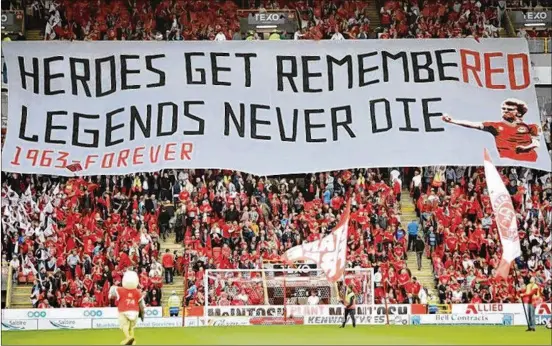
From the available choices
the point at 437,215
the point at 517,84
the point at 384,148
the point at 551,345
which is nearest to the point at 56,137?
the point at 384,148

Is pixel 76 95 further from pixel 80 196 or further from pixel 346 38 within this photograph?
pixel 346 38

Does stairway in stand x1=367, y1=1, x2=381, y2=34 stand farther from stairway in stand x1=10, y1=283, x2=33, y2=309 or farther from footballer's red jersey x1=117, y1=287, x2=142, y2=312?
footballer's red jersey x1=117, y1=287, x2=142, y2=312

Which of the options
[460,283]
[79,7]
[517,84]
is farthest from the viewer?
[79,7]

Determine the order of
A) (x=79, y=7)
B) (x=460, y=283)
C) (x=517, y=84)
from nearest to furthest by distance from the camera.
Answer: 1. (x=460, y=283)
2. (x=517, y=84)
3. (x=79, y=7)

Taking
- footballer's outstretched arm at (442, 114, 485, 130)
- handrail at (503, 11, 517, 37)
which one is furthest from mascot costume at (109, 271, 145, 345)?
handrail at (503, 11, 517, 37)

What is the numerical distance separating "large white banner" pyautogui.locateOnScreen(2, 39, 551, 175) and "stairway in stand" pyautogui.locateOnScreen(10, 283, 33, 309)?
3372 millimetres

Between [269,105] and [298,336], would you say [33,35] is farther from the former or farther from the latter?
[298,336]

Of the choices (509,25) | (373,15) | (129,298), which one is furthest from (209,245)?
(509,25)

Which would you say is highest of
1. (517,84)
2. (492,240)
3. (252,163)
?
(517,84)

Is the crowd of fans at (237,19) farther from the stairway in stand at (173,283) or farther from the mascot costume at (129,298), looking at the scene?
the mascot costume at (129,298)

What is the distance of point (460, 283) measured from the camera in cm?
3053

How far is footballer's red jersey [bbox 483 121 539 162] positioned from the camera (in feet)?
102

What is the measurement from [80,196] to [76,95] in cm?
328

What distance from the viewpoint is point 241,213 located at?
109 ft
